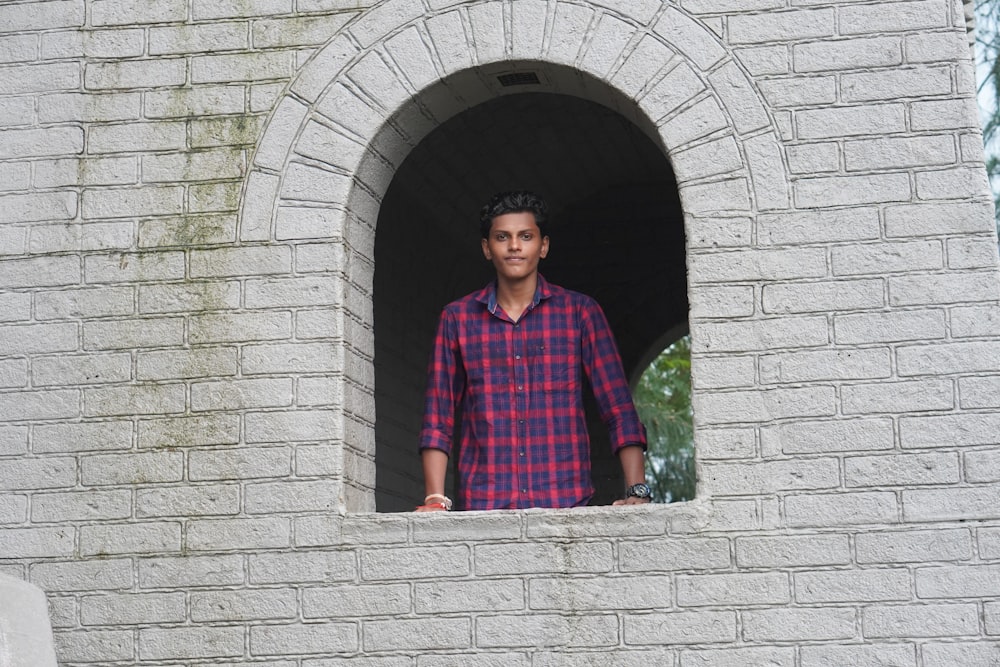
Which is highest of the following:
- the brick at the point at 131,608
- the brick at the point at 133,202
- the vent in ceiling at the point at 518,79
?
the vent in ceiling at the point at 518,79

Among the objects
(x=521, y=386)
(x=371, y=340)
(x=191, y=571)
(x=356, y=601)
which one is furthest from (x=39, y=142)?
(x=356, y=601)

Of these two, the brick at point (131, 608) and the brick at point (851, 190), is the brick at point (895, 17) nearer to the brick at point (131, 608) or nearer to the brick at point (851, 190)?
the brick at point (851, 190)

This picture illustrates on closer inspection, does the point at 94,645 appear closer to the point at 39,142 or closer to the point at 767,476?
the point at 39,142

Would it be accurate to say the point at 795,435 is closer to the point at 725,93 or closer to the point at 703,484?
the point at 703,484

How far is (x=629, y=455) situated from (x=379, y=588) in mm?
1135

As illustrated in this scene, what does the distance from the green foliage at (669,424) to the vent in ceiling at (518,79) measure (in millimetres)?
16714

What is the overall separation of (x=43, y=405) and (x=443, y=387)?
5.38 ft

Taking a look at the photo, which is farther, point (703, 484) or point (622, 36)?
point (622, 36)

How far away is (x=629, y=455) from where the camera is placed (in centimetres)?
616

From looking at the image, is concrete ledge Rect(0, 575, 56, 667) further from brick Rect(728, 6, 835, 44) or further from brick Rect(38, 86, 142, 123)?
brick Rect(728, 6, 835, 44)

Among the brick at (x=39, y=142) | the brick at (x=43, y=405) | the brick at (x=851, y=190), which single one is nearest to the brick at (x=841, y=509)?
the brick at (x=851, y=190)

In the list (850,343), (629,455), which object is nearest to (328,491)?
(629,455)

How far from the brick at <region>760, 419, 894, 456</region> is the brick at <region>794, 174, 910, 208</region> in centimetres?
87

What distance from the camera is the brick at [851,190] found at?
5.94 metres
